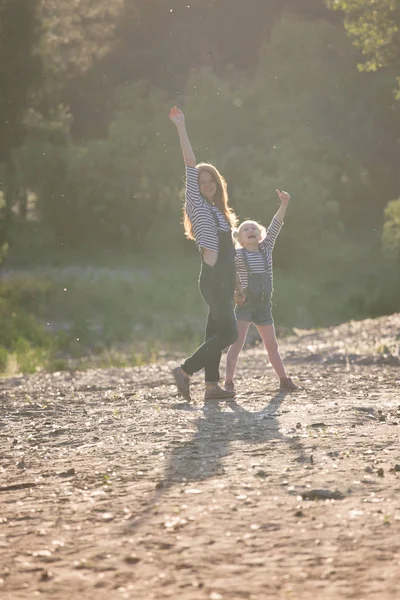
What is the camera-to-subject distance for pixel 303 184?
40.1 m

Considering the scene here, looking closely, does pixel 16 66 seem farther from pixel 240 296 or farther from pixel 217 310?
pixel 217 310

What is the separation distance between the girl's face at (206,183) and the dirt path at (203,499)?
1896mm

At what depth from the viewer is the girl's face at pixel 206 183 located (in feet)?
30.7

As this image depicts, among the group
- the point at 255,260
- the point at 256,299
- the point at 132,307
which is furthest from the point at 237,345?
the point at 132,307

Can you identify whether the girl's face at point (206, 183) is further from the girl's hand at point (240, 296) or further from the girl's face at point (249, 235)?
the girl's hand at point (240, 296)

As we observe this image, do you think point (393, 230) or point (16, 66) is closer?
point (393, 230)

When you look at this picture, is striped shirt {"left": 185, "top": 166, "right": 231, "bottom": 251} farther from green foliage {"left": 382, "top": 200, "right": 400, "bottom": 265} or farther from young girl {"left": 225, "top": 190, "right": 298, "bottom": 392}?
green foliage {"left": 382, "top": 200, "right": 400, "bottom": 265}

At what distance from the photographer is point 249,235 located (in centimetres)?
1000

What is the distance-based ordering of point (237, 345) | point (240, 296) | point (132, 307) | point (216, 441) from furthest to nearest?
point (132, 307), point (237, 345), point (240, 296), point (216, 441)

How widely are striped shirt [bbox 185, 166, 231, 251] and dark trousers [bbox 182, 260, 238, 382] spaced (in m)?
0.21

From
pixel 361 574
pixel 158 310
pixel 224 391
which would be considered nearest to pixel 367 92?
pixel 158 310

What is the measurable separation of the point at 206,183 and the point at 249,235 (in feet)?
2.83

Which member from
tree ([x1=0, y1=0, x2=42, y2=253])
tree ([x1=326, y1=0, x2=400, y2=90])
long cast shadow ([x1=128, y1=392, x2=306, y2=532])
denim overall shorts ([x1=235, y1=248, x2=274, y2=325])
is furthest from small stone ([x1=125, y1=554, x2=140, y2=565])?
tree ([x1=0, y1=0, x2=42, y2=253])

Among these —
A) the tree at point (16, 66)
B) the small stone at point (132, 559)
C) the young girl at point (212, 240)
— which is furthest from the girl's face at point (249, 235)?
the tree at point (16, 66)
